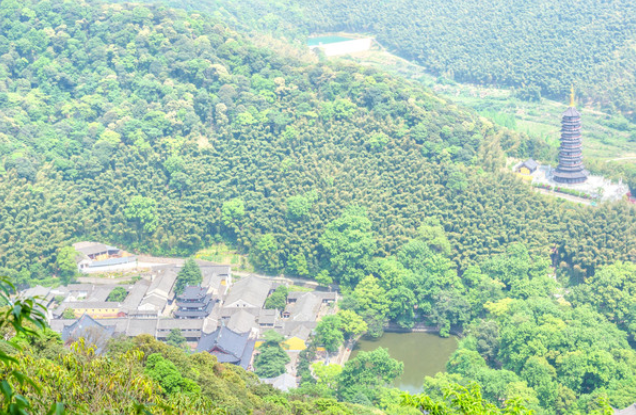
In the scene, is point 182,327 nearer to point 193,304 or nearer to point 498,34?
point 193,304

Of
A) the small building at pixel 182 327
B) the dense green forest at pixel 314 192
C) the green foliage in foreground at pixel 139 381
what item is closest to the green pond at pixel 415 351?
the dense green forest at pixel 314 192

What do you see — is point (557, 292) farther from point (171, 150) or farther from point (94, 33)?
point (94, 33)

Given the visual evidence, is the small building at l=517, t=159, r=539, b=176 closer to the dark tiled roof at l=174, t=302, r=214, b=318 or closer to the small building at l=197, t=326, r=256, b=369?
the small building at l=197, t=326, r=256, b=369

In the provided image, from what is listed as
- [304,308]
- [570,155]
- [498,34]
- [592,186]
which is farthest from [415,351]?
[498,34]

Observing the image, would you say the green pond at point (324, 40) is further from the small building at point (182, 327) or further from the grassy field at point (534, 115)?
the small building at point (182, 327)

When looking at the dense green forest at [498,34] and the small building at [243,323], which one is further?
the dense green forest at [498,34]
